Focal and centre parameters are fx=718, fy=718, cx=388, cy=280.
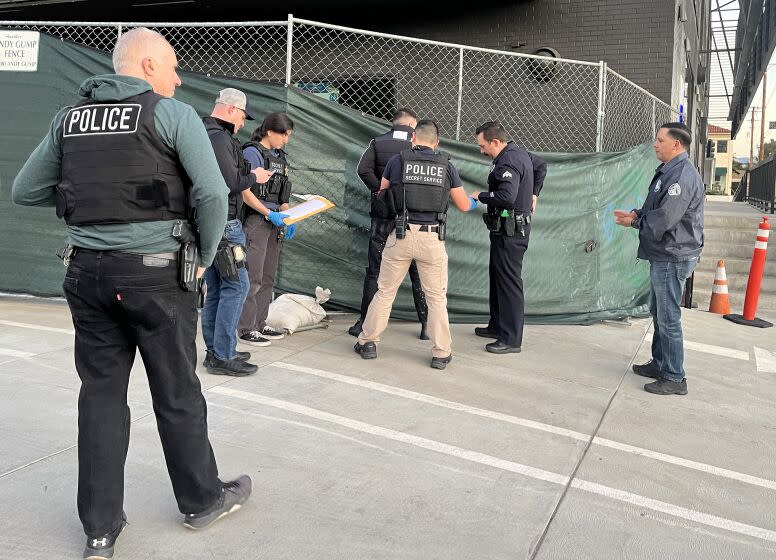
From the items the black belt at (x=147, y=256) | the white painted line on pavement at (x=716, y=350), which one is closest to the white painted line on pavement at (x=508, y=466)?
the black belt at (x=147, y=256)

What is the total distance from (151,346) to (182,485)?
0.59 m

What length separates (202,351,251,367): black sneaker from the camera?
16.8ft

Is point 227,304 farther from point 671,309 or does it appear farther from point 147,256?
point 671,309

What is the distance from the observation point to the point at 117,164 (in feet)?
8.55

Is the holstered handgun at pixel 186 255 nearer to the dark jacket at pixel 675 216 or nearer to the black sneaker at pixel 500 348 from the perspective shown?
the dark jacket at pixel 675 216

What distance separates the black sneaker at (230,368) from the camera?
506cm

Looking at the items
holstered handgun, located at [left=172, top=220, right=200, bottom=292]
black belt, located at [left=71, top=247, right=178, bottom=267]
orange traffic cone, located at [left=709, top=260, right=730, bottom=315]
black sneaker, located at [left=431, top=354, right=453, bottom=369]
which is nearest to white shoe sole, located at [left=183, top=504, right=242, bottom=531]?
holstered handgun, located at [left=172, top=220, right=200, bottom=292]

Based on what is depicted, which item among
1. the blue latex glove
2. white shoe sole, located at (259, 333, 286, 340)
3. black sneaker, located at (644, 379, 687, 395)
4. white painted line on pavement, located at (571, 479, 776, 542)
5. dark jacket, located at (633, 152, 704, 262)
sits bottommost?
white shoe sole, located at (259, 333, 286, 340)

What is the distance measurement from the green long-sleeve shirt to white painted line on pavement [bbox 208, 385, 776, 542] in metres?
1.83

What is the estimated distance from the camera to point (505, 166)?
5.97 meters

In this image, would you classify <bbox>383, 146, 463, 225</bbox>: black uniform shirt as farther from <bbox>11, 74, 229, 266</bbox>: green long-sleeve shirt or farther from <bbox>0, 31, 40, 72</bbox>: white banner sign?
<bbox>0, 31, 40, 72</bbox>: white banner sign

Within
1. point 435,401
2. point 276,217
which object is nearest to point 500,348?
point 435,401

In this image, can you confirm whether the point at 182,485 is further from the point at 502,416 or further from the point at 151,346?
the point at 502,416

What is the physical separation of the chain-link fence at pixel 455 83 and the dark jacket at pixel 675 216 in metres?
4.04
